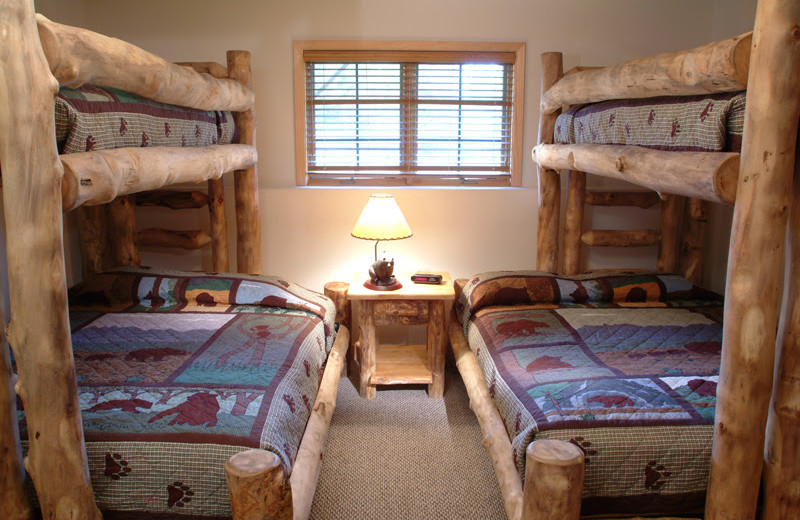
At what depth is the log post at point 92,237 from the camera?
367cm

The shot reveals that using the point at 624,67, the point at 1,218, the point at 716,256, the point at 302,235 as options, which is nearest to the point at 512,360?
the point at 624,67

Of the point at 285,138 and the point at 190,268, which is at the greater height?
the point at 285,138

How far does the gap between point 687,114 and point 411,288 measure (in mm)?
1762

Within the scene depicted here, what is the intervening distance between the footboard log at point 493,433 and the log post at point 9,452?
4.60ft

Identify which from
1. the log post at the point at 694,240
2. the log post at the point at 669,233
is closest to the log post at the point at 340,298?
the log post at the point at 669,233

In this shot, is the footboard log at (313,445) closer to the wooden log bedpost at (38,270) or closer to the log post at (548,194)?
the wooden log bedpost at (38,270)

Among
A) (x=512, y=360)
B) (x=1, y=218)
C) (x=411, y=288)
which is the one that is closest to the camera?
(x=512, y=360)

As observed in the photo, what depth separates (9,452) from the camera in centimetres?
168

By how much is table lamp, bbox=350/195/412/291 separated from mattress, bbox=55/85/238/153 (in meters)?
0.89

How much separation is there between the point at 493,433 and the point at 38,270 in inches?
63.8

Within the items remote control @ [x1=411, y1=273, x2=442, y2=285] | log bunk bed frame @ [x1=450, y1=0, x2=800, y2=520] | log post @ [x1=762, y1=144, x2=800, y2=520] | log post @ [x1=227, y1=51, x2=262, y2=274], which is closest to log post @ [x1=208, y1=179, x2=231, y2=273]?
log post @ [x1=227, y1=51, x2=262, y2=274]

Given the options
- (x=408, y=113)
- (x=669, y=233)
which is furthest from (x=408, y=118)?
(x=669, y=233)

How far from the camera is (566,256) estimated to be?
3.87 m

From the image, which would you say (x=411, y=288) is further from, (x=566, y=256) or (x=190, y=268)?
(x=190, y=268)
